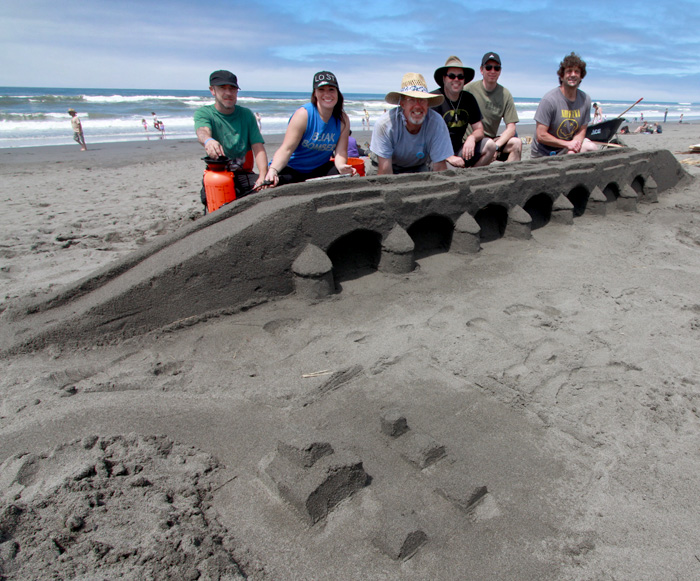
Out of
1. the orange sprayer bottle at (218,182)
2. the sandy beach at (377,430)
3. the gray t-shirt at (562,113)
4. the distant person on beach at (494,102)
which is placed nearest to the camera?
the sandy beach at (377,430)

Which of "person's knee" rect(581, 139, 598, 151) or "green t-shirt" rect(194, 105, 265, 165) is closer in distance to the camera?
"green t-shirt" rect(194, 105, 265, 165)

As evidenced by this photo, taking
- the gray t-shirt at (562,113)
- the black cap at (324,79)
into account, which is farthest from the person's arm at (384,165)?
the gray t-shirt at (562,113)

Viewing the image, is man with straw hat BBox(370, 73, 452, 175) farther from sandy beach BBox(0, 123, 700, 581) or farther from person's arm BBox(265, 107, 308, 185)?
sandy beach BBox(0, 123, 700, 581)

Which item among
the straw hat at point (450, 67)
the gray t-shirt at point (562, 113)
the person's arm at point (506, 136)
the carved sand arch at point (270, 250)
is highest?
the straw hat at point (450, 67)

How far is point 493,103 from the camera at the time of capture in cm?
564

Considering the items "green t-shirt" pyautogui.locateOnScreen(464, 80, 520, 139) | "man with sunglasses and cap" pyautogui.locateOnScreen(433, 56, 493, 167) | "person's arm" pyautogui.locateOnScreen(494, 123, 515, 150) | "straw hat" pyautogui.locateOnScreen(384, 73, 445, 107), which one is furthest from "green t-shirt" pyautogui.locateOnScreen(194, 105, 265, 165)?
"person's arm" pyautogui.locateOnScreen(494, 123, 515, 150)

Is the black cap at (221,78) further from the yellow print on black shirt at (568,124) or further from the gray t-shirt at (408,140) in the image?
the yellow print on black shirt at (568,124)

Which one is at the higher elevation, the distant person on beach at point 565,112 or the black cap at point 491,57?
the black cap at point 491,57

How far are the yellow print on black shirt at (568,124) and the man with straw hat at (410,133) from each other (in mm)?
2202

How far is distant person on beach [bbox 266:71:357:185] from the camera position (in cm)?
393

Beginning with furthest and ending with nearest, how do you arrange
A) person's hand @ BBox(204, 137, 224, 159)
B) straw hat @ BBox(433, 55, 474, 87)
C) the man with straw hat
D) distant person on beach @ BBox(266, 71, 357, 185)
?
1. straw hat @ BBox(433, 55, 474, 87)
2. the man with straw hat
3. distant person on beach @ BBox(266, 71, 357, 185)
4. person's hand @ BBox(204, 137, 224, 159)

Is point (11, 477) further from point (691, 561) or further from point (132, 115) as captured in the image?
point (132, 115)

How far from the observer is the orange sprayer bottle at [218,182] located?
3.82 meters

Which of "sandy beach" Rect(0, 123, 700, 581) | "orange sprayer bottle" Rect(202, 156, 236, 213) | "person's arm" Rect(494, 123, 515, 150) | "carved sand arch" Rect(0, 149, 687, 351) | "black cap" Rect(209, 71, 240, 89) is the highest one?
"black cap" Rect(209, 71, 240, 89)
